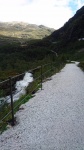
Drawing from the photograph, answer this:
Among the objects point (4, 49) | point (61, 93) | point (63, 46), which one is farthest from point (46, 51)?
point (61, 93)

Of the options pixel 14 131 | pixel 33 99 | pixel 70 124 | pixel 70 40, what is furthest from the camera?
pixel 70 40

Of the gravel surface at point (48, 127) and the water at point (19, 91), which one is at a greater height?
the gravel surface at point (48, 127)

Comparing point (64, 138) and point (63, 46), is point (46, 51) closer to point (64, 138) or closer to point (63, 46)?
point (63, 46)

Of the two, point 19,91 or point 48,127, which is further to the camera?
point 19,91

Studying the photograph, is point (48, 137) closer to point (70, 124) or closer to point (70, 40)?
point (70, 124)

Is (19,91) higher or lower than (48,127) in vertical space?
higher

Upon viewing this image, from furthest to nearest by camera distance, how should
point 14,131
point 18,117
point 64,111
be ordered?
point 64,111 < point 18,117 < point 14,131

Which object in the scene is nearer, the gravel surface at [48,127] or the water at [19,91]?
the gravel surface at [48,127]

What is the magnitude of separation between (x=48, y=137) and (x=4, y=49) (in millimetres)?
180614

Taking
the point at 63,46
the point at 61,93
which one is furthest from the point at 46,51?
the point at 61,93

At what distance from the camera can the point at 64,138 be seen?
288 inches

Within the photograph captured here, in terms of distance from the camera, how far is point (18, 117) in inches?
381

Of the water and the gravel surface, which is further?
the water

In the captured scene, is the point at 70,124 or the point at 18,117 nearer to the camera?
the point at 70,124
